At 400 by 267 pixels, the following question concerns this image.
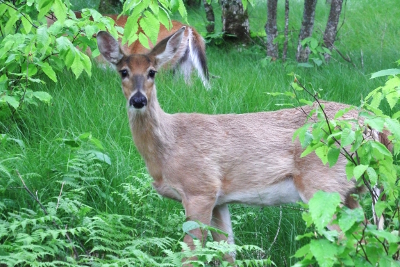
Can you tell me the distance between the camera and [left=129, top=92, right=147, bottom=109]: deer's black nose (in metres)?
5.27

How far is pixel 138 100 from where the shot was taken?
5.26 m

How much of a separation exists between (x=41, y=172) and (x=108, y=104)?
5.45ft

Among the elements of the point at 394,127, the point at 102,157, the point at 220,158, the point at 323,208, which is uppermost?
the point at 394,127

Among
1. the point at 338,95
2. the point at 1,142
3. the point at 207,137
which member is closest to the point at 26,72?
the point at 1,142

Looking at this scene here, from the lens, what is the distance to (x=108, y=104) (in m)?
7.26

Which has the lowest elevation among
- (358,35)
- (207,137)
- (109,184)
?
(358,35)

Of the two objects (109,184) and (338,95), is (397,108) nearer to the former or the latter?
(338,95)

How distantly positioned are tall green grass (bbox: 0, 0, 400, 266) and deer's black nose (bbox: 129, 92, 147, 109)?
23.0 inches

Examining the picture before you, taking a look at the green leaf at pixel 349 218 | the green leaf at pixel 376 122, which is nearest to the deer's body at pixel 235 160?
the green leaf at pixel 376 122

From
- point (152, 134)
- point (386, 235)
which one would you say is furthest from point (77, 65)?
point (386, 235)

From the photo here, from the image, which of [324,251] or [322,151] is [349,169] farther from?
[324,251]

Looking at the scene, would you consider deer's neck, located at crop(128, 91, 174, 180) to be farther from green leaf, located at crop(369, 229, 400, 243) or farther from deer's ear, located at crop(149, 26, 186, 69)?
green leaf, located at crop(369, 229, 400, 243)

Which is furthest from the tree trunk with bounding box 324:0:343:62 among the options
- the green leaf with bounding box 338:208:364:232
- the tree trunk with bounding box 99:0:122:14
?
the green leaf with bounding box 338:208:364:232

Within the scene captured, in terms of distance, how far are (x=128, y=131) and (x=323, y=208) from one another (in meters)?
4.10
